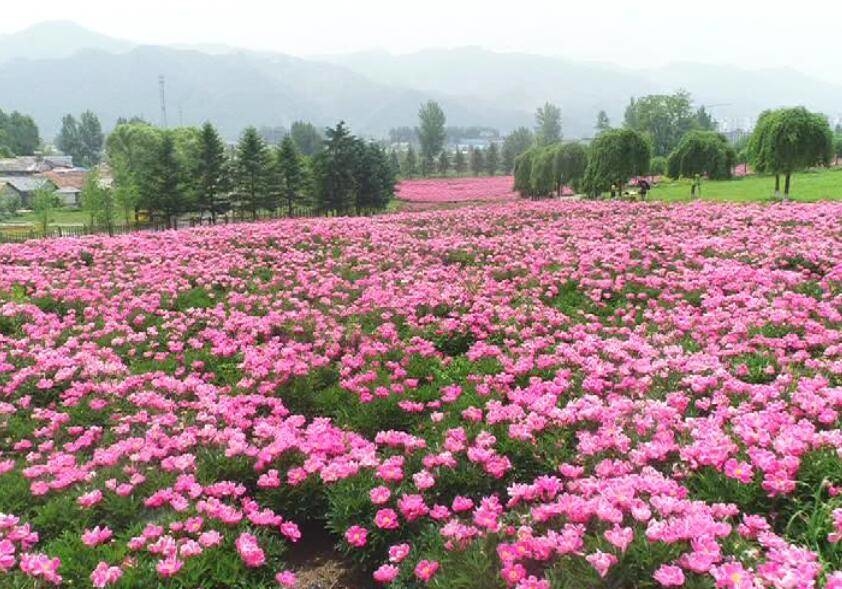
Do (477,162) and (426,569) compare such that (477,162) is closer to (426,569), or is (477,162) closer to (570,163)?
(570,163)

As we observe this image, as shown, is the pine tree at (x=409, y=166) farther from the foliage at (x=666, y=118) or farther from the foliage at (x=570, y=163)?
the foliage at (x=570, y=163)

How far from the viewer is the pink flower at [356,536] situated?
4.69 meters

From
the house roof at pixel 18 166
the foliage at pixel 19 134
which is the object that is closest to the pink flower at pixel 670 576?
the house roof at pixel 18 166

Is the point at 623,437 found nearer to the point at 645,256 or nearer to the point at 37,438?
the point at 37,438

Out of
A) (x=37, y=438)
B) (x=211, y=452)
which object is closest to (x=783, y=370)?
(x=211, y=452)

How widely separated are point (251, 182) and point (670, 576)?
4619cm

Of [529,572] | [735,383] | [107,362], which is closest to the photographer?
[529,572]

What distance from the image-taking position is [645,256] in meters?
12.3

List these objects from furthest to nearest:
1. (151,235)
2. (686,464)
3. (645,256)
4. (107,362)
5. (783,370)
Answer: (151,235)
(645,256)
(107,362)
(783,370)
(686,464)

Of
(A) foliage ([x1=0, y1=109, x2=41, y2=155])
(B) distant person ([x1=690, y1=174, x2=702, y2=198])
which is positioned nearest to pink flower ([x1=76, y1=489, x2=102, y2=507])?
(B) distant person ([x1=690, y1=174, x2=702, y2=198])

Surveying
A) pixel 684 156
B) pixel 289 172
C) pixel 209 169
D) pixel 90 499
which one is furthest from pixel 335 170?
pixel 90 499

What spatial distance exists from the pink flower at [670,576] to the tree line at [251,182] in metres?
43.3

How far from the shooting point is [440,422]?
6293 mm

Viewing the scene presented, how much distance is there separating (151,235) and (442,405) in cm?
1449
